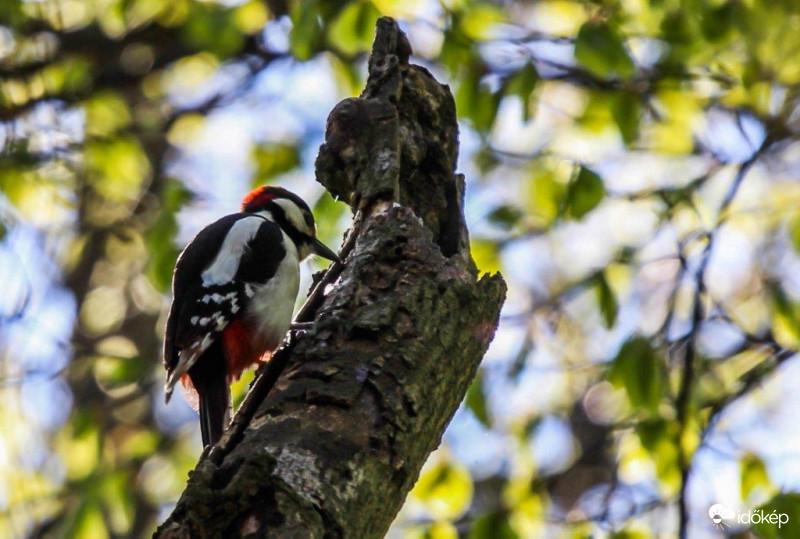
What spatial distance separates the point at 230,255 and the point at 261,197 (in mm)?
820

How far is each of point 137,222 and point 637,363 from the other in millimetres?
3887

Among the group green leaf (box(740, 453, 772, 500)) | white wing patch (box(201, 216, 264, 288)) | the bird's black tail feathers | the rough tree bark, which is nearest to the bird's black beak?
white wing patch (box(201, 216, 264, 288))

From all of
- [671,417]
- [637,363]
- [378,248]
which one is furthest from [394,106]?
[671,417]

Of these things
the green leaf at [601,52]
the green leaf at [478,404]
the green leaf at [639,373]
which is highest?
the green leaf at [601,52]

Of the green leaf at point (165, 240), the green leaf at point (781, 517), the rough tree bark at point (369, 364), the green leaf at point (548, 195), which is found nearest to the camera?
the rough tree bark at point (369, 364)

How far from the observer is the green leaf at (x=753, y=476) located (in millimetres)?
4078

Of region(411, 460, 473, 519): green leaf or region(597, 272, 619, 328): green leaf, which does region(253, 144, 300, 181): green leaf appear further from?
region(411, 460, 473, 519): green leaf

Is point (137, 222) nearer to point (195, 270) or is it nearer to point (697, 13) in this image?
point (195, 270)

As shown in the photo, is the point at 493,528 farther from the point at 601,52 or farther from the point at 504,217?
the point at 601,52

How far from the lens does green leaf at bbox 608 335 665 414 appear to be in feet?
14.0

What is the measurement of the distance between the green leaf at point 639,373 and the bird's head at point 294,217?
127 cm

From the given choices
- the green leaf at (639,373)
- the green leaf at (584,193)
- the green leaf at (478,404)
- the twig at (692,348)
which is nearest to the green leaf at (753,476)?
the twig at (692,348)

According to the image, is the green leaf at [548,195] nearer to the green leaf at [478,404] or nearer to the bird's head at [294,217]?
the green leaf at [478,404]

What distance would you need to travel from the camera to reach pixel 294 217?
4.57 m
